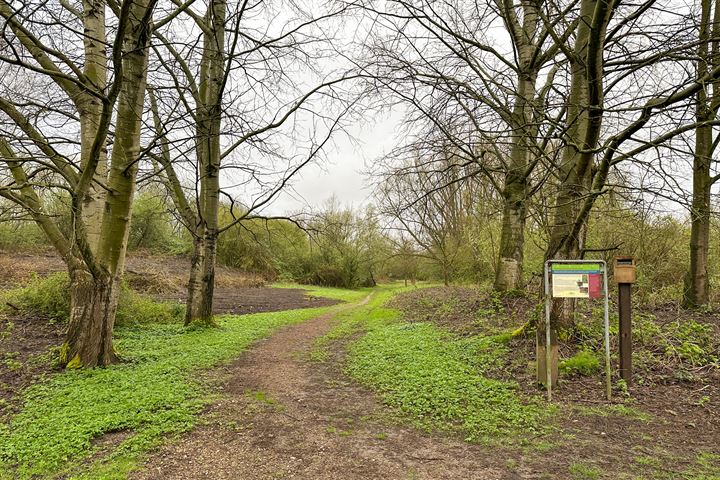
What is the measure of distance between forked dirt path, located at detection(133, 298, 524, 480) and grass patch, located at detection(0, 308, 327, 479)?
310 millimetres

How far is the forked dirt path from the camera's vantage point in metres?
3.20

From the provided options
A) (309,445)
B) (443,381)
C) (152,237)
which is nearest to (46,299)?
(309,445)

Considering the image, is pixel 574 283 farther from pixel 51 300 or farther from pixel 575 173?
pixel 51 300

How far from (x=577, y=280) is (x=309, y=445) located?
3.50m

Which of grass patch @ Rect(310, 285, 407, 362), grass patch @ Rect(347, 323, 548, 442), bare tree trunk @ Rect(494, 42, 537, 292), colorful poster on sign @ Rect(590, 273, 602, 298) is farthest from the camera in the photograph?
bare tree trunk @ Rect(494, 42, 537, 292)

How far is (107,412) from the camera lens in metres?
4.20

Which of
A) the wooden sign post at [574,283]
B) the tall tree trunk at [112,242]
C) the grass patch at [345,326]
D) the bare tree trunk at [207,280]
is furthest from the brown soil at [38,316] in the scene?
the wooden sign post at [574,283]

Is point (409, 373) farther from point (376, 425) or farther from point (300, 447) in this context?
point (300, 447)

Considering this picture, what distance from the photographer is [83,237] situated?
17.0ft

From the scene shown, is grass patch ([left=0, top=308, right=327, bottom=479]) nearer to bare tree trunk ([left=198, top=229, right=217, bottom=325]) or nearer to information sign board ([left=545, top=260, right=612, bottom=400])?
bare tree trunk ([left=198, top=229, right=217, bottom=325])

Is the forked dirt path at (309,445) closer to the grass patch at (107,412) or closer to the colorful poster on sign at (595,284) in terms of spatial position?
the grass patch at (107,412)

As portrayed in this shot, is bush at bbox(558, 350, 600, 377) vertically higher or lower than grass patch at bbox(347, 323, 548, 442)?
higher

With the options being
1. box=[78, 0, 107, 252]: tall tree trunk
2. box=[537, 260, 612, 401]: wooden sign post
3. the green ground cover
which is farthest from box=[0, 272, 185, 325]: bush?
box=[537, 260, 612, 401]: wooden sign post

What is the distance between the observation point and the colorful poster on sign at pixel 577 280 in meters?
4.77
